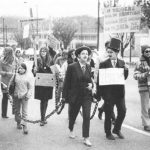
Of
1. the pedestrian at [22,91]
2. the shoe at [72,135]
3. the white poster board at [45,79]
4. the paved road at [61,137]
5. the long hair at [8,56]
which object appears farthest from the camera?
the long hair at [8,56]

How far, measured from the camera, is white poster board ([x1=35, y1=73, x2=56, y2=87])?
8906 millimetres

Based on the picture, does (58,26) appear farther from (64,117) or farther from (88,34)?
(64,117)

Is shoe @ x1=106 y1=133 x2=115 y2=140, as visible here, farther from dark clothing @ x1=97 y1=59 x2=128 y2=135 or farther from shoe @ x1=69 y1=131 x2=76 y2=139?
shoe @ x1=69 y1=131 x2=76 y2=139

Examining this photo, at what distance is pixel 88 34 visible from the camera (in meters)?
127

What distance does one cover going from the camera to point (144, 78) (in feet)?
27.1

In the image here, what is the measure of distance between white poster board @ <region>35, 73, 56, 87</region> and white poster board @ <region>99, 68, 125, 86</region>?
1.64 m

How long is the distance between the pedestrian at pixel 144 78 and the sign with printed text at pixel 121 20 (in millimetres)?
9071

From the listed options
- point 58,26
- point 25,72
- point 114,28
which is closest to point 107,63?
point 25,72

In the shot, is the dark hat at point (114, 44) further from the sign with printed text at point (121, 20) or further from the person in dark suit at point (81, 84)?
the sign with printed text at point (121, 20)

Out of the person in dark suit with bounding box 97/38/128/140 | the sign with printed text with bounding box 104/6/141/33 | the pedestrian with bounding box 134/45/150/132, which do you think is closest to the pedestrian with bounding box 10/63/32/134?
the person in dark suit with bounding box 97/38/128/140

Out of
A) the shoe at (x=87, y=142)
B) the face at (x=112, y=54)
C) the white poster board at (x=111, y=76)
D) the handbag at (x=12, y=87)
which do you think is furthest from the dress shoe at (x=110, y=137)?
the handbag at (x=12, y=87)

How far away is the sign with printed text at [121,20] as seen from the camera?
17.8 meters

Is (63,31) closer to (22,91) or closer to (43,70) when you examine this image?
(43,70)

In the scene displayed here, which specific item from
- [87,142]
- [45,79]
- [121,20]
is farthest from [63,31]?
[87,142]
